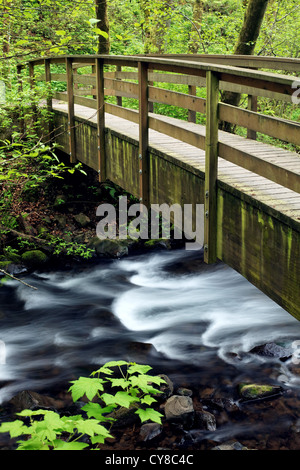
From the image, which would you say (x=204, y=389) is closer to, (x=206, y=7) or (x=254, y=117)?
(x=254, y=117)

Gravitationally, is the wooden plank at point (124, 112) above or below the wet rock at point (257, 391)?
above

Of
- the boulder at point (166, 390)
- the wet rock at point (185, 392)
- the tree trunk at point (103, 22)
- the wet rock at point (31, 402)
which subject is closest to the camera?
the wet rock at point (31, 402)

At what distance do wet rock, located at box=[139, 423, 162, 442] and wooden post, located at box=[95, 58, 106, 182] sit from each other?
3.91 m

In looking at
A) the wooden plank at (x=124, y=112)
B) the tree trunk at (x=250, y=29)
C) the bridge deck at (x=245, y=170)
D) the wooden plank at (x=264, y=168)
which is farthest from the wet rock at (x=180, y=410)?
the tree trunk at (x=250, y=29)

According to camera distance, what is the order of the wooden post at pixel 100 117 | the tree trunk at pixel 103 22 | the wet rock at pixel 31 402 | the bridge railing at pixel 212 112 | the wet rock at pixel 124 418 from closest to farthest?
the bridge railing at pixel 212 112 < the wet rock at pixel 124 418 < the wet rock at pixel 31 402 < the wooden post at pixel 100 117 < the tree trunk at pixel 103 22

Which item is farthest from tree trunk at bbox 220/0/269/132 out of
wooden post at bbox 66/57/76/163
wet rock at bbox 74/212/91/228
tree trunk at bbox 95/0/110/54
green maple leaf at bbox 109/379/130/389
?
green maple leaf at bbox 109/379/130/389

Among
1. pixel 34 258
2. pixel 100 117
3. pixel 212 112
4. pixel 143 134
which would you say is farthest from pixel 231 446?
pixel 34 258

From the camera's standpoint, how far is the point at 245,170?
5266 mm

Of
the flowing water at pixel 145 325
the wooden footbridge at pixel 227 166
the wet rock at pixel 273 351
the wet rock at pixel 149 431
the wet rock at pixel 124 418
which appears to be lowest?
the flowing water at pixel 145 325

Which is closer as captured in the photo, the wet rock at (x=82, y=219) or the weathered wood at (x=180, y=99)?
the weathered wood at (x=180, y=99)

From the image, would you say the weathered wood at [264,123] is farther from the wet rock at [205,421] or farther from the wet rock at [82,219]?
the wet rock at [82,219]

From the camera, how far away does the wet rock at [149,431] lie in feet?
17.5

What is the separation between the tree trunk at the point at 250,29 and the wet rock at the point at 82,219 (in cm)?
367

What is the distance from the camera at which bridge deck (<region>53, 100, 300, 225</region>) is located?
4.21 meters
